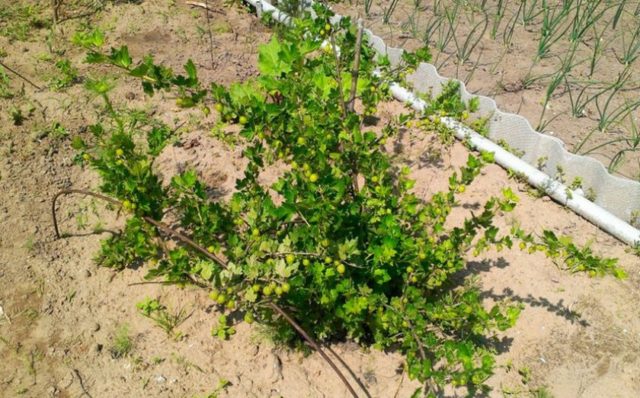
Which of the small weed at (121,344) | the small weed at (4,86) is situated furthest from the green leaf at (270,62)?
the small weed at (4,86)

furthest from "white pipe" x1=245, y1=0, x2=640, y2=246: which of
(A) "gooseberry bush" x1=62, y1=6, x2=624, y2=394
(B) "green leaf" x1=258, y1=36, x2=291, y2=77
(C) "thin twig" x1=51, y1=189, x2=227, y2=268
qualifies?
(C) "thin twig" x1=51, y1=189, x2=227, y2=268

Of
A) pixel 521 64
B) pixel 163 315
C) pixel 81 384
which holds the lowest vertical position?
pixel 81 384

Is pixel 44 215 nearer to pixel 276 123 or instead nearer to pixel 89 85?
pixel 89 85

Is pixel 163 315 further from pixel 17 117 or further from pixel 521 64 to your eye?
pixel 521 64

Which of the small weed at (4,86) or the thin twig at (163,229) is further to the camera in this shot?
the small weed at (4,86)

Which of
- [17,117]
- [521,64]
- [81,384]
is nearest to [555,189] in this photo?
[521,64]

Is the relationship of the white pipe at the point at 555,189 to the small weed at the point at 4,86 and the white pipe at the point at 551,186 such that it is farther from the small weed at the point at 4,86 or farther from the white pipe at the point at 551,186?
the small weed at the point at 4,86
